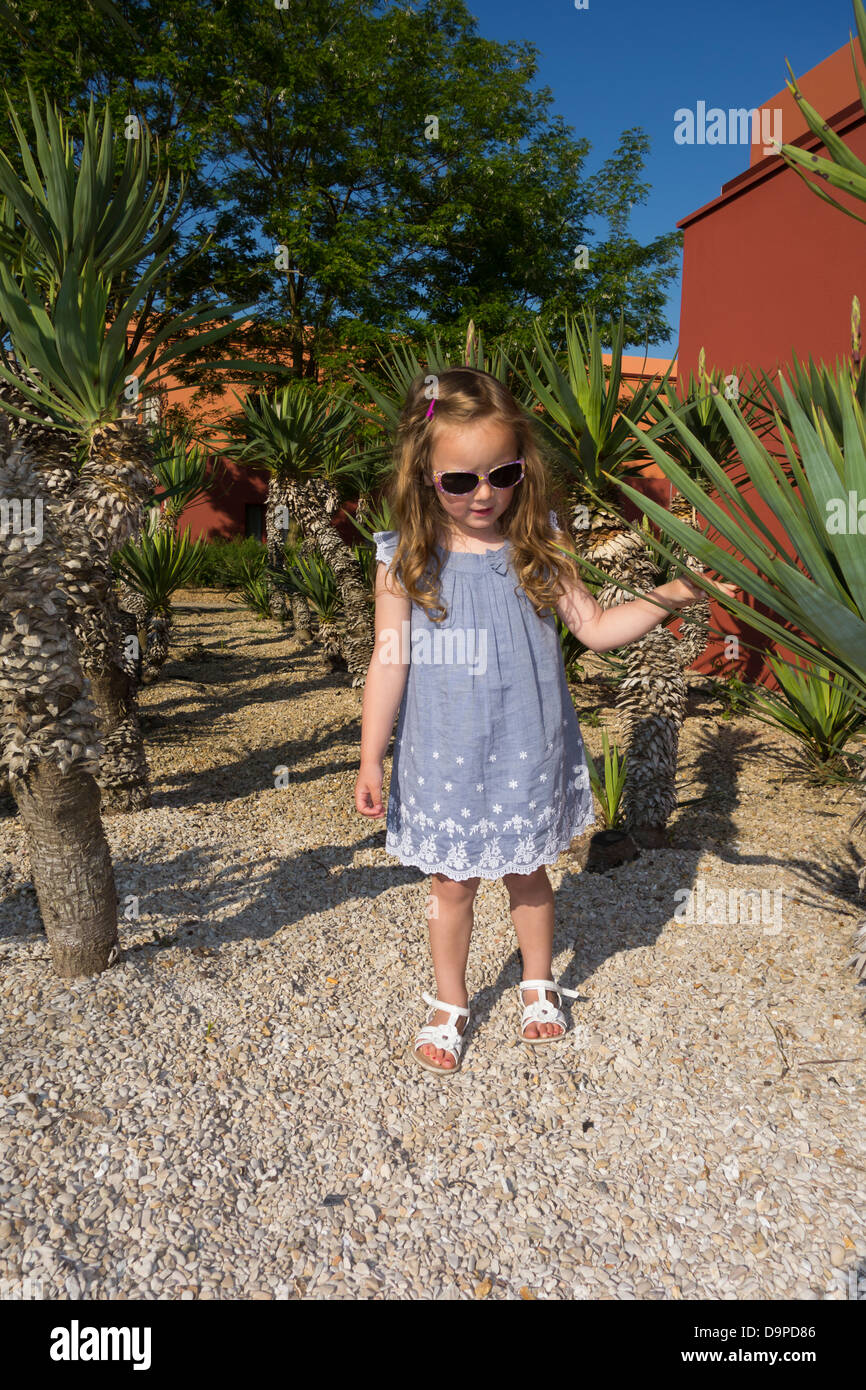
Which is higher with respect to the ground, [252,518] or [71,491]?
[252,518]

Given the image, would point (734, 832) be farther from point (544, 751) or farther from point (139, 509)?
point (139, 509)

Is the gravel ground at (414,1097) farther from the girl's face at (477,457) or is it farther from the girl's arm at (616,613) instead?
the girl's face at (477,457)

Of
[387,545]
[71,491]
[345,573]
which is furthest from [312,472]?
[387,545]

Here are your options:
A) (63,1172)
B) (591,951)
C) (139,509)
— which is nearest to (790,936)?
(591,951)

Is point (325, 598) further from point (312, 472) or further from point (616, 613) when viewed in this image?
point (616, 613)

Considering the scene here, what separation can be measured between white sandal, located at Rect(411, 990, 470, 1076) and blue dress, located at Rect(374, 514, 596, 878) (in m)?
0.39

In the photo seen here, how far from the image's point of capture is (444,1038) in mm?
1989

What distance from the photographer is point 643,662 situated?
330cm

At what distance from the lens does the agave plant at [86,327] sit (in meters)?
2.49

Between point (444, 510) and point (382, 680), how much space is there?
0.41m

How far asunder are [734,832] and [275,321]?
14.2 metres

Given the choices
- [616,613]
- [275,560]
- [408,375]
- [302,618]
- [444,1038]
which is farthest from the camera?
[275,560]

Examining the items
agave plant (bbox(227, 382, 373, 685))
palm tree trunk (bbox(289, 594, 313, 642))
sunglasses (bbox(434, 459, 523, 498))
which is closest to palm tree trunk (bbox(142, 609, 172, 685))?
agave plant (bbox(227, 382, 373, 685))

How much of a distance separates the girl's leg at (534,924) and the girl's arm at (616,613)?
22.8 inches
